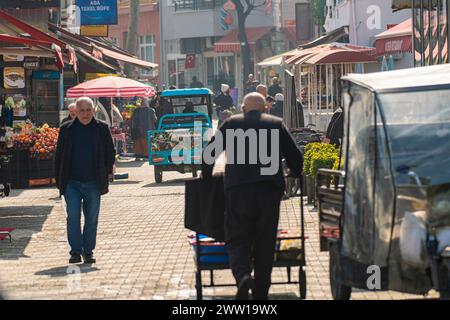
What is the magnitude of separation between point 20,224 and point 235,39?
170 feet

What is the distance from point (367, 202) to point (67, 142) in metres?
4.90

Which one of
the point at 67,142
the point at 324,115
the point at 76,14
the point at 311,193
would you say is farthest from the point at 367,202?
the point at 76,14

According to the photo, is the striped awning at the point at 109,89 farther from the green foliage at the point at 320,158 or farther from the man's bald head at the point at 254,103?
the man's bald head at the point at 254,103

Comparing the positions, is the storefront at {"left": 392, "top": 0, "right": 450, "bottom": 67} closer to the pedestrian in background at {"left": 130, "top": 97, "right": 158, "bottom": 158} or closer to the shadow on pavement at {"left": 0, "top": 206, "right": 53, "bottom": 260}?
the shadow on pavement at {"left": 0, "top": 206, "right": 53, "bottom": 260}

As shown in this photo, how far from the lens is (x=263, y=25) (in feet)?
231

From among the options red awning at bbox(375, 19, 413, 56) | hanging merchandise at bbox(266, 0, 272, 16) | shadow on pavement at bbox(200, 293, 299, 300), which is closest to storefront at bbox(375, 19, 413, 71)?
red awning at bbox(375, 19, 413, 56)

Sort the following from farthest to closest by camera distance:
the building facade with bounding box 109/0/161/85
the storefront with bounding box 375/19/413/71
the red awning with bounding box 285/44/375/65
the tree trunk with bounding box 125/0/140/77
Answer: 1. the building facade with bounding box 109/0/161/85
2. the tree trunk with bounding box 125/0/140/77
3. the red awning with bounding box 285/44/375/65
4. the storefront with bounding box 375/19/413/71

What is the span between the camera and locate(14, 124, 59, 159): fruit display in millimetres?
23281

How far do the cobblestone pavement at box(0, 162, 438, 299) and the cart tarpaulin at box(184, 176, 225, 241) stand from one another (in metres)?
0.65

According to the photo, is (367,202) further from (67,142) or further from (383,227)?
(67,142)

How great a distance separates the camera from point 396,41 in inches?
1042

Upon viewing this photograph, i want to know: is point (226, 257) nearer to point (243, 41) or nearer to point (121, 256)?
point (121, 256)

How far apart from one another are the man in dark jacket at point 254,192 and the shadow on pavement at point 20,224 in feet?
15.4

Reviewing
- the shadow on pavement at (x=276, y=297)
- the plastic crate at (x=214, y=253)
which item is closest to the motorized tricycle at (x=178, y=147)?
the shadow on pavement at (x=276, y=297)
